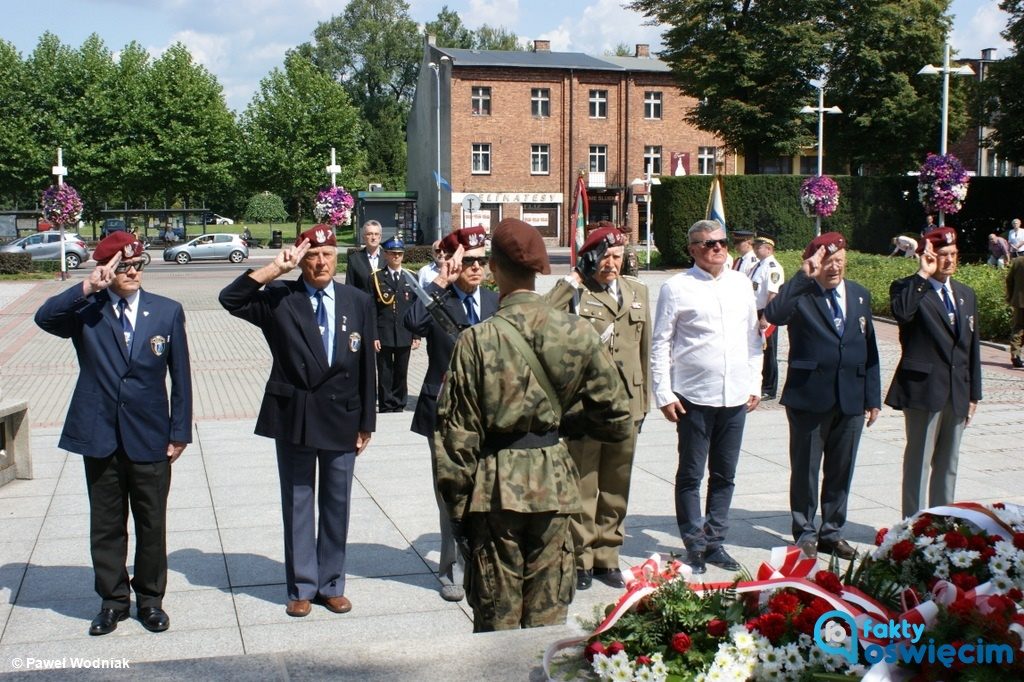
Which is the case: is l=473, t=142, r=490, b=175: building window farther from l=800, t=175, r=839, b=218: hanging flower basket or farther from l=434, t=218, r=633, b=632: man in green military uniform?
l=434, t=218, r=633, b=632: man in green military uniform

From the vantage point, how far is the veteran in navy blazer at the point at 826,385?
252 inches

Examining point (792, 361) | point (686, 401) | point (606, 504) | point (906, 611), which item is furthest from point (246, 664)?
point (792, 361)

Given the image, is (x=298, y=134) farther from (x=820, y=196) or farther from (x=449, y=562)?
(x=449, y=562)

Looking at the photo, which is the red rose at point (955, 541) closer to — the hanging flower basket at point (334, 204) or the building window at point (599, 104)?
the hanging flower basket at point (334, 204)

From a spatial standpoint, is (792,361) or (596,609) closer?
(596,609)

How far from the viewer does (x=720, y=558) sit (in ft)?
20.5

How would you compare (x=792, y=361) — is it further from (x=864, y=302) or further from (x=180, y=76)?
(x=180, y=76)

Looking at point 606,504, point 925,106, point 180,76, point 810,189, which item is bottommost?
point 606,504

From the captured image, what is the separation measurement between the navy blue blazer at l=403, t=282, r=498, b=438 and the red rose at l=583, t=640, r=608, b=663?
291 centimetres

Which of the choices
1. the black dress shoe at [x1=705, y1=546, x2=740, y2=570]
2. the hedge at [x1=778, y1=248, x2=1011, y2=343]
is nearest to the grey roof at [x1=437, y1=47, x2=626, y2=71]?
the hedge at [x1=778, y1=248, x2=1011, y2=343]

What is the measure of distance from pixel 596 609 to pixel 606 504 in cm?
285

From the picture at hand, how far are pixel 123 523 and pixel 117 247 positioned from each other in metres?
1.39

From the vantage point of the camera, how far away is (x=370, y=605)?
18.7ft

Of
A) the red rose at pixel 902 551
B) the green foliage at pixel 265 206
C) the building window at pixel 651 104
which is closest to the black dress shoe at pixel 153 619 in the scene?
the red rose at pixel 902 551
